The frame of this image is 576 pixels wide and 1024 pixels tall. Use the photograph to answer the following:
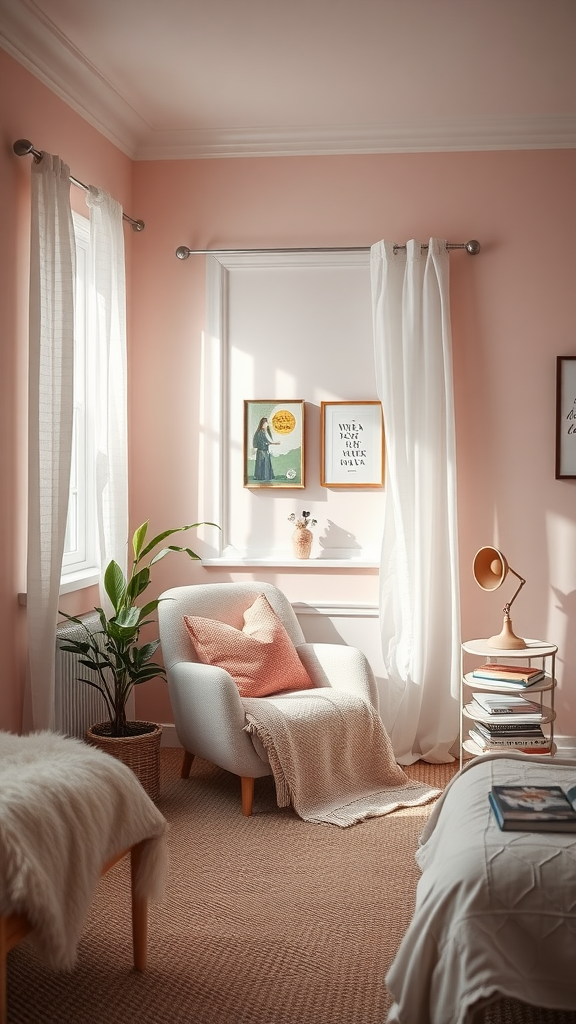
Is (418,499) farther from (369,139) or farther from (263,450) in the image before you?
(369,139)

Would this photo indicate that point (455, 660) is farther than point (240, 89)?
Yes

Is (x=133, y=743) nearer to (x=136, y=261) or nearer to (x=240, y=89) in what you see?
(x=136, y=261)

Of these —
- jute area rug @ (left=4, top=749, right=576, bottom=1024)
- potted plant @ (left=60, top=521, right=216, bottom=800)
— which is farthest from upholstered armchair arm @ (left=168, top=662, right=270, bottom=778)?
jute area rug @ (left=4, top=749, right=576, bottom=1024)

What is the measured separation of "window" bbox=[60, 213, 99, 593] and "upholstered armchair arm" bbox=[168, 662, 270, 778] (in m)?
0.68

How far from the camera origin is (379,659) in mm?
4441

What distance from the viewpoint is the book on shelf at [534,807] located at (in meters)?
2.04

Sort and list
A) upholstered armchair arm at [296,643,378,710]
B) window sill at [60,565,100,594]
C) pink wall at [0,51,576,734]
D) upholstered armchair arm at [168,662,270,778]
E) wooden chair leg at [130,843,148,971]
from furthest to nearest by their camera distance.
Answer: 1. pink wall at [0,51,576,734]
2. upholstered armchair arm at [296,643,378,710]
3. window sill at [60,565,100,594]
4. upholstered armchair arm at [168,662,270,778]
5. wooden chair leg at [130,843,148,971]

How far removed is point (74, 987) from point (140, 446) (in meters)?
2.70

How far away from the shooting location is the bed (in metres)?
1.77

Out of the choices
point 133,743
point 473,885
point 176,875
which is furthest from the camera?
point 133,743

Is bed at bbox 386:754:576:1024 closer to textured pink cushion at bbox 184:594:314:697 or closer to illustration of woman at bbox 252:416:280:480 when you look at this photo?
textured pink cushion at bbox 184:594:314:697

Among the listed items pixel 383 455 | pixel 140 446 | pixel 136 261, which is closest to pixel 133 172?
pixel 136 261

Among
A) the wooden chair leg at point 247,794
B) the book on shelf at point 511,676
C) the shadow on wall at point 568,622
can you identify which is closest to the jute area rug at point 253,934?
the wooden chair leg at point 247,794

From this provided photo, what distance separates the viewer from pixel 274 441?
4449 millimetres
